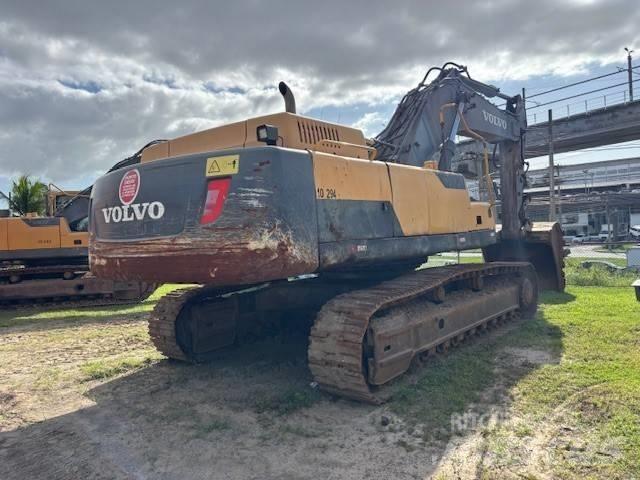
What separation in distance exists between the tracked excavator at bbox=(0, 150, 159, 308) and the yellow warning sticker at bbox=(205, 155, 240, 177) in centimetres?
794

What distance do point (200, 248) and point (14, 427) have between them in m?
2.13

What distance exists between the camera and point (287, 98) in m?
4.69

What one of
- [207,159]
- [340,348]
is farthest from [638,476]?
[207,159]

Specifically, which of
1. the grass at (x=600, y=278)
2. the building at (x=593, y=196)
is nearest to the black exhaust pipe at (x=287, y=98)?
the grass at (x=600, y=278)

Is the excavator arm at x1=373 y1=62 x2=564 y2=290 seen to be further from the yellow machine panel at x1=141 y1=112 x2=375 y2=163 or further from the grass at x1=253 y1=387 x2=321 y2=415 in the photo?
the grass at x1=253 y1=387 x2=321 y2=415

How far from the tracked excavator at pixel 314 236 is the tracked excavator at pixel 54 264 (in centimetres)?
643

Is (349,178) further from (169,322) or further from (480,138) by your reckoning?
A: (480,138)

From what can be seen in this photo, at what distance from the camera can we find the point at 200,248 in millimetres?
3996

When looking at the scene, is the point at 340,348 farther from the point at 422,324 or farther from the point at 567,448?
the point at 567,448

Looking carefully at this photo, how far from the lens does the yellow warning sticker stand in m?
4.01

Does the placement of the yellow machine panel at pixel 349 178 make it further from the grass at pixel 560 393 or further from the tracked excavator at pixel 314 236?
the grass at pixel 560 393

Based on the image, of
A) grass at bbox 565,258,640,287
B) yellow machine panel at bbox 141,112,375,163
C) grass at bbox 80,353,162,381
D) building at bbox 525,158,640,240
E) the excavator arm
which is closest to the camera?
yellow machine panel at bbox 141,112,375,163

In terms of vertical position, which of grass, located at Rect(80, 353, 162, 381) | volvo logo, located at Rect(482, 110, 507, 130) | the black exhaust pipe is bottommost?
grass, located at Rect(80, 353, 162, 381)

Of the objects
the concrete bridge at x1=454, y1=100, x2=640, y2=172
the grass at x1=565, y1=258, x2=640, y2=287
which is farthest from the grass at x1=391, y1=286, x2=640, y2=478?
the concrete bridge at x1=454, y1=100, x2=640, y2=172
